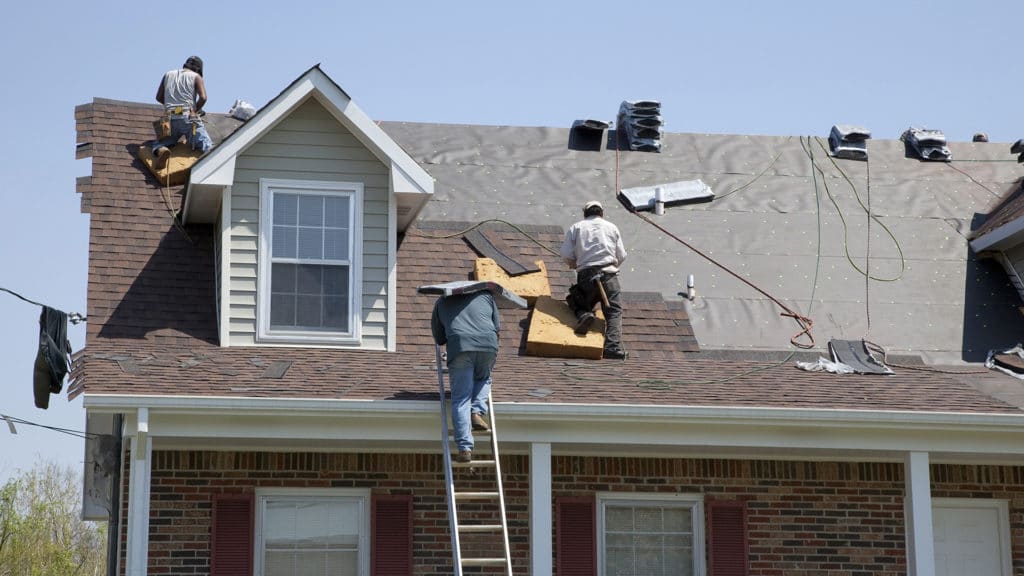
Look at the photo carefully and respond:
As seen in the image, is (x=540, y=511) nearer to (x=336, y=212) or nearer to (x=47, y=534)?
(x=336, y=212)

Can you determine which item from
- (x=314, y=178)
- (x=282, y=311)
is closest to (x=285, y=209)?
(x=314, y=178)

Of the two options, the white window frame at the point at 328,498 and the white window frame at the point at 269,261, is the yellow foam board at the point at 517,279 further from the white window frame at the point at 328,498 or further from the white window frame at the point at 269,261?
the white window frame at the point at 328,498

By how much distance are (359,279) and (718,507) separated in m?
3.81

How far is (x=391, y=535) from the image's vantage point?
11734 mm

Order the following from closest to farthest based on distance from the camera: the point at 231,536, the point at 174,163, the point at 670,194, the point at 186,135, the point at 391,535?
1. the point at 231,536
2. the point at 391,535
3. the point at 174,163
4. the point at 186,135
5. the point at 670,194

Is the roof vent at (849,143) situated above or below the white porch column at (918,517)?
above

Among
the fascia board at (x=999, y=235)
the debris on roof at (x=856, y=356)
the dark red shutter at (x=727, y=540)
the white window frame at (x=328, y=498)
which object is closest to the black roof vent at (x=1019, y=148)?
the fascia board at (x=999, y=235)

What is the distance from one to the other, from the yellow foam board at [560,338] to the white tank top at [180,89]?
15.8 ft

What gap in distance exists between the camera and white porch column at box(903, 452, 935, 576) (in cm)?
1105

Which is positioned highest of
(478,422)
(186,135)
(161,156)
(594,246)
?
(186,135)

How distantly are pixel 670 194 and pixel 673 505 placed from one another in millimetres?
4270

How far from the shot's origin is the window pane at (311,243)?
1291cm

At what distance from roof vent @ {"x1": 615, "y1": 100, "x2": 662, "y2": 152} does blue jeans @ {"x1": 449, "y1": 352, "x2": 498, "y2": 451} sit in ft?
19.7

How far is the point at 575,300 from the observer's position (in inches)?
512
